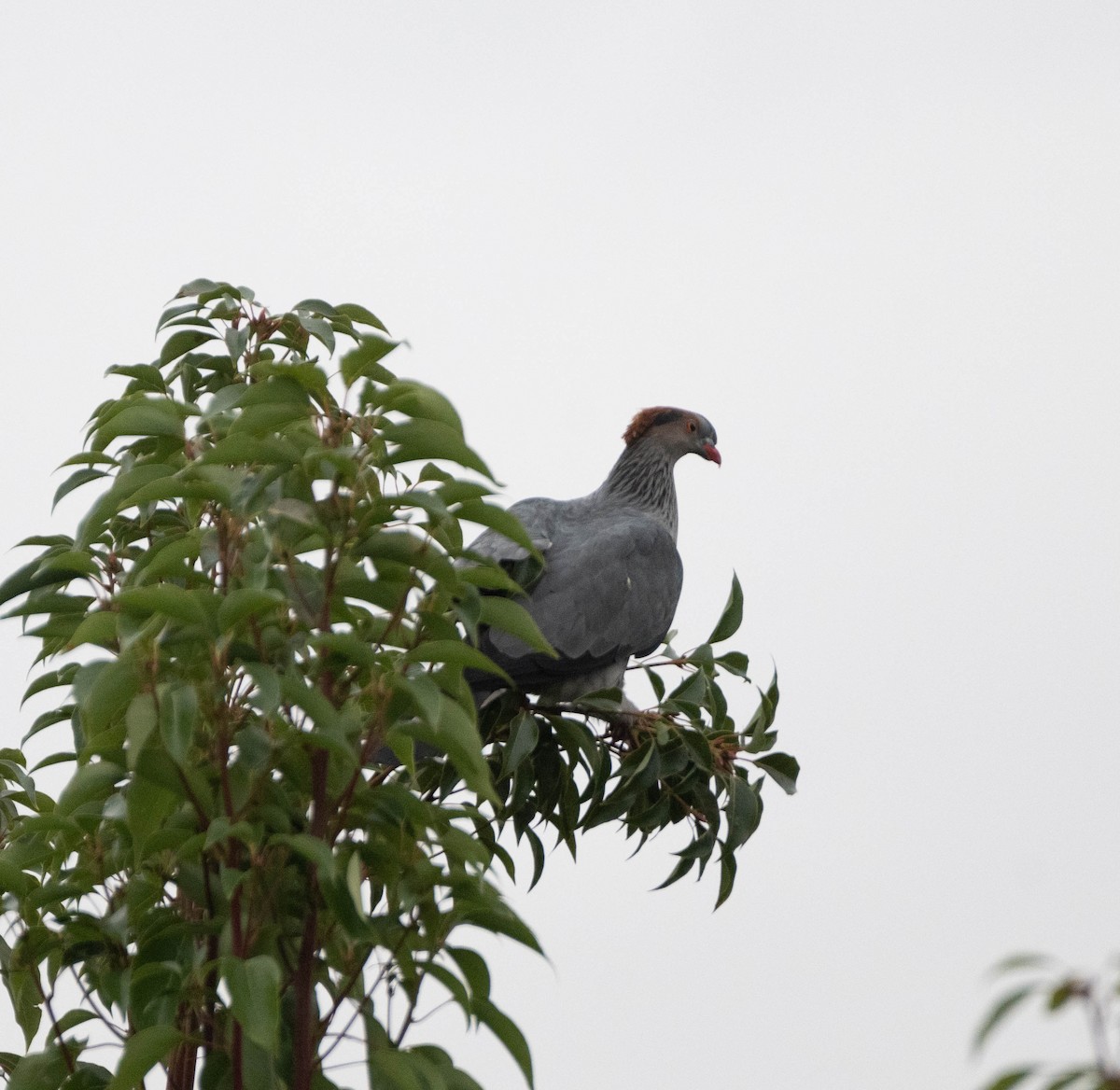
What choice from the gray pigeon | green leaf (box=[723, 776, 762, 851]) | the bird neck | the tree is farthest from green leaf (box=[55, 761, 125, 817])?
the bird neck

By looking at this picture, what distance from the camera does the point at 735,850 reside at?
3.11 m

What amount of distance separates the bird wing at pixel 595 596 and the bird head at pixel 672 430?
852 millimetres

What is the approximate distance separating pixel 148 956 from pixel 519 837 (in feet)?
3.70

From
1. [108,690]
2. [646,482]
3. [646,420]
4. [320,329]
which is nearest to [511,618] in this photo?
[108,690]

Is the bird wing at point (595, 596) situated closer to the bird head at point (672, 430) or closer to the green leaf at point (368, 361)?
the bird head at point (672, 430)

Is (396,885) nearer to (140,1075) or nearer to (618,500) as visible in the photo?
(140,1075)

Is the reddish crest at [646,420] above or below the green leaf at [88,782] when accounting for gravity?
above

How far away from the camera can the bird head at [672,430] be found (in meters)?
5.73

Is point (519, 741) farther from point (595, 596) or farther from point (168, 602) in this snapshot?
point (595, 596)

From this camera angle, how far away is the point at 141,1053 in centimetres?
209

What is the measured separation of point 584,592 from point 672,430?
4.99ft

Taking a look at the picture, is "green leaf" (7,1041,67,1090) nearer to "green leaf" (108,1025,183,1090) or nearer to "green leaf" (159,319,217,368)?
"green leaf" (108,1025,183,1090)

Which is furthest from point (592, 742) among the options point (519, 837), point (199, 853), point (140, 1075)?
point (140, 1075)

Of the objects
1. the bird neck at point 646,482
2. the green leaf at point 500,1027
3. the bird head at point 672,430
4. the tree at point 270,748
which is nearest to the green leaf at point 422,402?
the tree at point 270,748
